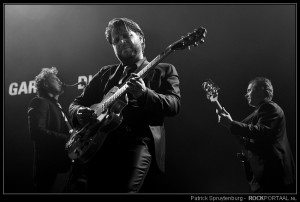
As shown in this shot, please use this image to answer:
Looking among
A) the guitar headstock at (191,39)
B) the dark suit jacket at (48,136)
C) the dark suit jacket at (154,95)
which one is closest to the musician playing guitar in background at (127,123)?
the dark suit jacket at (154,95)

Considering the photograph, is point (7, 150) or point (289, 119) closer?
point (289, 119)

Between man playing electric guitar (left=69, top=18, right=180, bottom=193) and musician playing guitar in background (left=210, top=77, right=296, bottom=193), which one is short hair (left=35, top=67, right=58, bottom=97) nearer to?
man playing electric guitar (left=69, top=18, right=180, bottom=193)

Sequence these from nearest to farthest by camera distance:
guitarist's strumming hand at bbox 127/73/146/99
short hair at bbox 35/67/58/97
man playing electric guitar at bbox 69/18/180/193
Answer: guitarist's strumming hand at bbox 127/73/146/99 < man playing electric guitar at bbox 69/18/180/193 < short hair at bbox 35/67/58/97

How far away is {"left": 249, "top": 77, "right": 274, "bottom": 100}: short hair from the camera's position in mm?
2889

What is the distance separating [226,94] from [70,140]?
49.2 inches

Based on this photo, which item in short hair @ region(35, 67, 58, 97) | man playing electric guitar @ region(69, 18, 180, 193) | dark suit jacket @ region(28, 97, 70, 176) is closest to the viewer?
man playing electric guitar @ region(69, 18, 180, 193)

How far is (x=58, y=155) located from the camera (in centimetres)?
303

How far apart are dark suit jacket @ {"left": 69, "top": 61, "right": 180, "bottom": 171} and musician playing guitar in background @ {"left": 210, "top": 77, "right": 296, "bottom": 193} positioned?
0.55 meters

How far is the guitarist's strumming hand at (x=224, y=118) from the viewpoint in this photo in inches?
112

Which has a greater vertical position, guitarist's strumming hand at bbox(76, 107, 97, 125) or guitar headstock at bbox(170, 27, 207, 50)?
guitar headstock at bbox(170, 27, 207, 50)

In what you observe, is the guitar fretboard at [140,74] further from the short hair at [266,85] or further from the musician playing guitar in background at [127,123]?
the short hair at [266,85]

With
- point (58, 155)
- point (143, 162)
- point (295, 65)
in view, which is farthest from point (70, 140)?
point (295, 65)

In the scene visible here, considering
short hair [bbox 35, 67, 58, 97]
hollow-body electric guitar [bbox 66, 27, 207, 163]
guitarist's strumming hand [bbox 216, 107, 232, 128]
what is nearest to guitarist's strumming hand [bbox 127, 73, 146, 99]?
hollow-body electric guitar [bbox 66, 27, 207, 163]

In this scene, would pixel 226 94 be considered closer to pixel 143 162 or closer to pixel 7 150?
pixel 143 162
